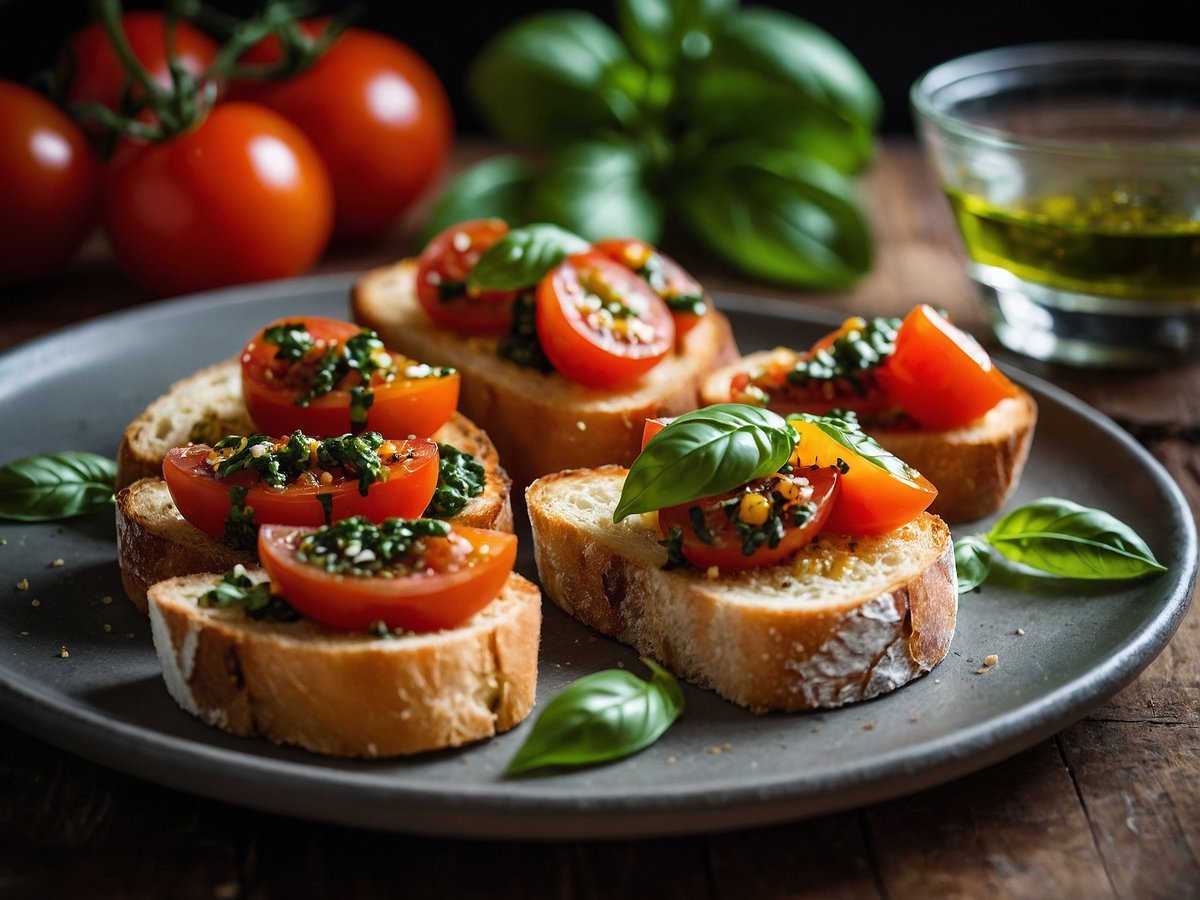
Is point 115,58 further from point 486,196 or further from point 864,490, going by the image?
point 864,490

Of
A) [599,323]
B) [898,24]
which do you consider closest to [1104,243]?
[599,323]

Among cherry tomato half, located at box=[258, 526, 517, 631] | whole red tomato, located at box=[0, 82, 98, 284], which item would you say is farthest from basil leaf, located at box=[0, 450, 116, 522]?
whole red tomato, located at box=[0, 82, 98, 284]

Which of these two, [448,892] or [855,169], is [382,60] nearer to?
[855,169]

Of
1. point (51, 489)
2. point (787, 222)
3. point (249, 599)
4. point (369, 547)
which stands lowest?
point (787, 222)

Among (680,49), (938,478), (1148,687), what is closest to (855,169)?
(680,49)

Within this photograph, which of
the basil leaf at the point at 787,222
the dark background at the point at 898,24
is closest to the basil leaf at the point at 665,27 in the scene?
the basil leaf at the point at 787,222

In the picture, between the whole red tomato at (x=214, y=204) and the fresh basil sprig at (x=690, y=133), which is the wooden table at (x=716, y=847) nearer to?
the whole red tomato at (x=214, y=204)
